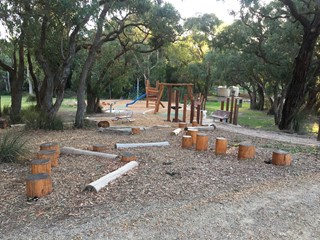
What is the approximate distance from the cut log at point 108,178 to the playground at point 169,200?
60mm

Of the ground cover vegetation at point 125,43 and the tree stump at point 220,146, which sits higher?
the ground cover vegetation at point 125,43

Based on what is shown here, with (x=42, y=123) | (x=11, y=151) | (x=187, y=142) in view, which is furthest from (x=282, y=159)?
(x=42, y=123)

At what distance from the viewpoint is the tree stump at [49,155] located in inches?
166

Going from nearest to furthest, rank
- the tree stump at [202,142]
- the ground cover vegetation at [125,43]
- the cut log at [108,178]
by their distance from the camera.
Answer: the cut log at [108,178] → the tree stump at [202,142] → the ground cover vegetation at [125,43]

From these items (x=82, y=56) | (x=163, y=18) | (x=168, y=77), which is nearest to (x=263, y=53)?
(x=163, y=18)

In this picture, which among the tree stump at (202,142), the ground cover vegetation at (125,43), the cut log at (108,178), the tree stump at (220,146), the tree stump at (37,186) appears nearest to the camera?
the tree stump at (37,186)

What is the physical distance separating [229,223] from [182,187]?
92cm

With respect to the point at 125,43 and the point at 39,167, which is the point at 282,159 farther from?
the point at 125,43

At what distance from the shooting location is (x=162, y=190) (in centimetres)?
355

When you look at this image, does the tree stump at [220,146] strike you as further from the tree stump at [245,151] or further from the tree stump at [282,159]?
the tree stump at [282,159]

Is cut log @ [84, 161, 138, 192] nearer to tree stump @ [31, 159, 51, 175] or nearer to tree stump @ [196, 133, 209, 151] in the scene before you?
tree stump @ [31, 159, 51, 175]

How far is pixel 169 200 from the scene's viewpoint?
3287 mm

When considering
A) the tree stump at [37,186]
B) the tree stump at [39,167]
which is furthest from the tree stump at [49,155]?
the tree stump at [37,186]

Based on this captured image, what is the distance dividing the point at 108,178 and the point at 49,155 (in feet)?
3.48
